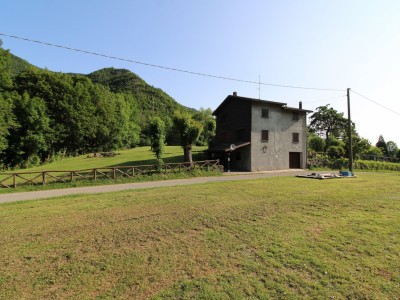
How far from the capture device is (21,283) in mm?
3918

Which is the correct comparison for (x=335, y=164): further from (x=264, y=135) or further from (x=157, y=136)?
(x=157, y=136)

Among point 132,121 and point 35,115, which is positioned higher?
point 132,121

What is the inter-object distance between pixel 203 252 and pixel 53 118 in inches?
2007

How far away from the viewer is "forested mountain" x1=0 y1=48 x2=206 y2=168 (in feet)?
119

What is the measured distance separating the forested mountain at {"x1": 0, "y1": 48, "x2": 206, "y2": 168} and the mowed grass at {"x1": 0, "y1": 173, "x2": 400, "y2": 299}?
117 feet

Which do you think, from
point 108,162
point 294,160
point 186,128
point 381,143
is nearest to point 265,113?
point 294,160

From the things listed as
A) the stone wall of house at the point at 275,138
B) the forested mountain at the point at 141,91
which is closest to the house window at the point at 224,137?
the stone wall of house at the point at 275,138

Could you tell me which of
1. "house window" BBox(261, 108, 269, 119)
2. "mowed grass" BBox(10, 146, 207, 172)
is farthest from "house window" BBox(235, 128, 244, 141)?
"mowed grass" BBox(10, 146, 207, 172)

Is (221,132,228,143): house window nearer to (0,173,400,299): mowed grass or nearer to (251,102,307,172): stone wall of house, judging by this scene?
(251,102,307,172): stone wall of house

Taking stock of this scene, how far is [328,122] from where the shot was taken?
66375 mm

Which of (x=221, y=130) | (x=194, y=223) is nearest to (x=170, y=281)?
(x=194, y=223)

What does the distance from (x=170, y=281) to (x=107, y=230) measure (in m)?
3.26

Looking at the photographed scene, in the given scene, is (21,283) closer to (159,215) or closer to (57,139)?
(159,215)

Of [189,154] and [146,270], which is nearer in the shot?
[146,270]
